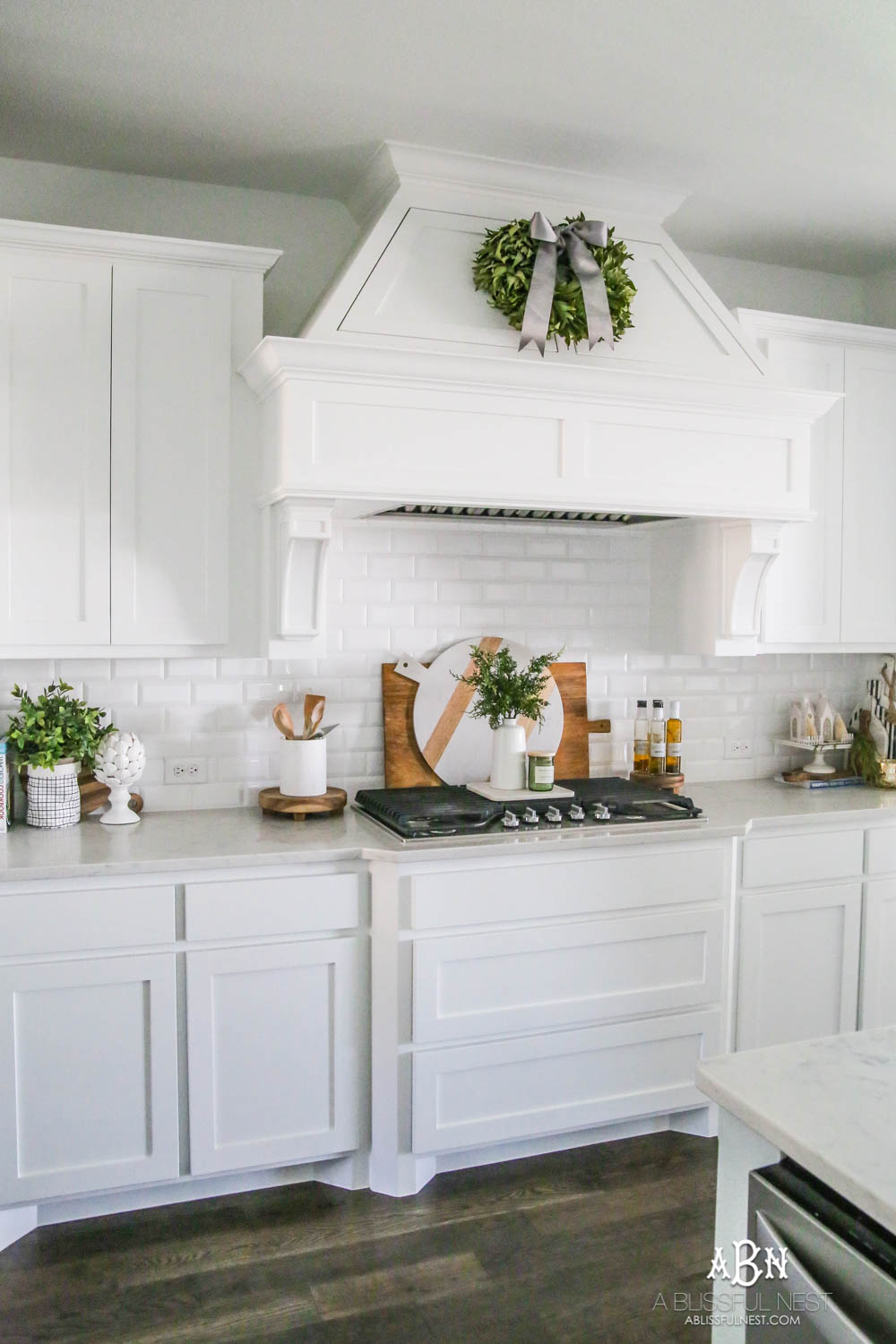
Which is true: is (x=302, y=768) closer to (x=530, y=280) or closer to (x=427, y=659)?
(x=427, y=659)

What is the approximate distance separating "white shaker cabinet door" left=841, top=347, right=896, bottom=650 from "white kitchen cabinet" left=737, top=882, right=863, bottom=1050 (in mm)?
927

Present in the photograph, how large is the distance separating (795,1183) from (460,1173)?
70.8 inches

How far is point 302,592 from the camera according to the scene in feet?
9.15

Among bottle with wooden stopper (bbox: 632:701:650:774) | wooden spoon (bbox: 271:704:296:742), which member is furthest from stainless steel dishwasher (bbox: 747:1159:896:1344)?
bottle with wooden stopper (bbox: 632:701:650:774)

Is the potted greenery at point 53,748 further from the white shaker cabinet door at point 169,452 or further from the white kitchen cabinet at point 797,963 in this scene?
the white kitchen cabinet at point 797,963

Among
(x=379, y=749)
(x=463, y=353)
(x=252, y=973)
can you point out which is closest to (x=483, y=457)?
(x=463, y=353)

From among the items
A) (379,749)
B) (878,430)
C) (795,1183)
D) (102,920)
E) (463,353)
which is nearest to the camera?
(795,1183)

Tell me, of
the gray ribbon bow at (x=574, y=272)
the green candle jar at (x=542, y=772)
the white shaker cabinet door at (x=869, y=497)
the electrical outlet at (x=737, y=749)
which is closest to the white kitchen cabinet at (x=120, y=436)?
the gray ribbon bow at (x=574, y=272)

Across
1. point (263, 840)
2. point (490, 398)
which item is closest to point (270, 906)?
point (263, 840)

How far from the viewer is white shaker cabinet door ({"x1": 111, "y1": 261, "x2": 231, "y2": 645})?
2.76 meters

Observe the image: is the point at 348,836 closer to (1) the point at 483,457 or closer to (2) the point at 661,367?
(1) the point at 483,457

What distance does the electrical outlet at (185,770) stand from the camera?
10.1ft

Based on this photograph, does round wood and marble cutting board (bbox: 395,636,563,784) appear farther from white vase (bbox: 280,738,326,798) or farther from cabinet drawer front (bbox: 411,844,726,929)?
cabinet drawer front (bbox: 411,844,726,929)

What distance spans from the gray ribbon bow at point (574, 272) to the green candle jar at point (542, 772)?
1126 millimetres
